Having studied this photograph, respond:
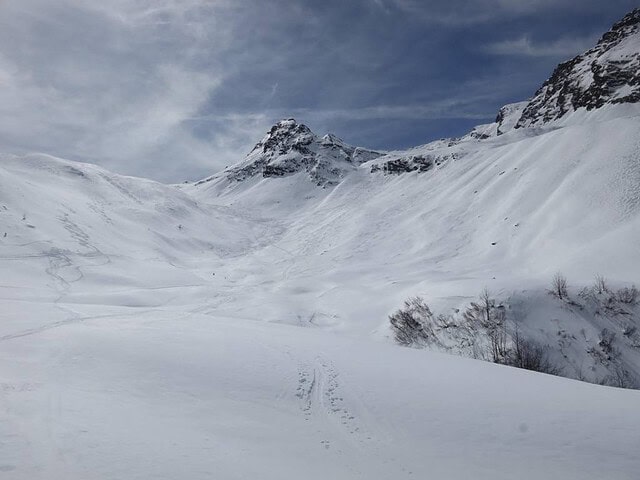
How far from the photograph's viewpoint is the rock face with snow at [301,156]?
105 m

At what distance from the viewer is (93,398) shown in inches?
267

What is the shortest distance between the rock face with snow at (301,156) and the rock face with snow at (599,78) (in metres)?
50.9

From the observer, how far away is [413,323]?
20219 millimetres

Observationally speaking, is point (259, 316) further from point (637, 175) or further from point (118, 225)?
point (637, 175)

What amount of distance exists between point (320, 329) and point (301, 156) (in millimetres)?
100659

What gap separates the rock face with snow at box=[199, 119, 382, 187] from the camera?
10537 centimetres

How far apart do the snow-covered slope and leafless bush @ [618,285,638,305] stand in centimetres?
32

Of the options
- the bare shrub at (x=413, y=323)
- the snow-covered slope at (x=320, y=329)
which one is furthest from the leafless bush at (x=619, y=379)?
the bare shrub at (x=413, y=323)

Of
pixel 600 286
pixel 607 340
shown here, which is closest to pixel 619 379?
pixel 607 340

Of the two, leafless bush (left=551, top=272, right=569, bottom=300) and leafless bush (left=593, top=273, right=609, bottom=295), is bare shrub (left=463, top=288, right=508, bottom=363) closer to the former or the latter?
leafless bush (left=551, top=272, right=569, bottom=300)

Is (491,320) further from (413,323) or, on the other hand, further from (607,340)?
(607,340)

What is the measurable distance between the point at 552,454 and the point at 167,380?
7.76 m

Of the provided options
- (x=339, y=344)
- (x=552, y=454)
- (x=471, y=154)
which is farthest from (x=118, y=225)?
(x=471, y=154)

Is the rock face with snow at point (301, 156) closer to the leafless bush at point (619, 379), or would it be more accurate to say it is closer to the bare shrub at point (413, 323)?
the bare shrub at point (413, 323)
